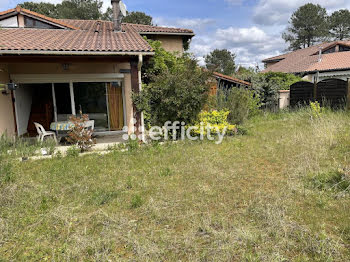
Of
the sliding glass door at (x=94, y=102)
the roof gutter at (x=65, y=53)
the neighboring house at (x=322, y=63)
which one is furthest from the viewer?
the neighboring house at (x=322, y=63)

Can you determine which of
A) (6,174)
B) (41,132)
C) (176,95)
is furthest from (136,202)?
(41,132)

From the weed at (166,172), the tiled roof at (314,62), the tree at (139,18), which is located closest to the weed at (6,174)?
the weed at (166,172)

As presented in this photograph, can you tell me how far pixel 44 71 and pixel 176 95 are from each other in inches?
214

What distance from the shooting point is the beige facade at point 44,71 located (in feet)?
29.4

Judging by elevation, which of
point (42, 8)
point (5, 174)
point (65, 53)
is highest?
point (42, 8)

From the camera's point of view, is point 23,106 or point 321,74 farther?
point 321,74

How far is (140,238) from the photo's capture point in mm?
3316

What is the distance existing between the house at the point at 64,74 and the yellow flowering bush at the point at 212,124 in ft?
7.96

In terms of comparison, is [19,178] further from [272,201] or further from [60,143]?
[272,201]

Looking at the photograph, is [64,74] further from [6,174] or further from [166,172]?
[166,172]

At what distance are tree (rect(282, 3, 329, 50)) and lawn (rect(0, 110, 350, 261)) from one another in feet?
169

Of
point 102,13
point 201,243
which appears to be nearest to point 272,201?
point 201,243

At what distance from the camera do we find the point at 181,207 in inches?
163

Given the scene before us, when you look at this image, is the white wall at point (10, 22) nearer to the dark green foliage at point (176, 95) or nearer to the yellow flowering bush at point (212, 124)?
the dark green foliage at point (176, 95)
